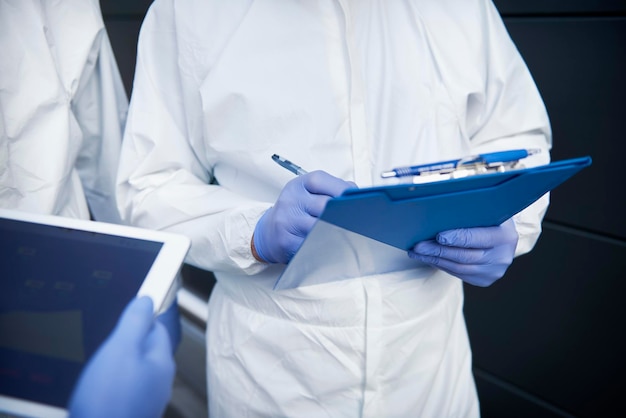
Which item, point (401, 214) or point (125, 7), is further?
point (125, 7)

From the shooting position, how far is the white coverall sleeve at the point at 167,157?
0.85 metres

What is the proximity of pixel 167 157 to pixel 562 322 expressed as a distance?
1.15m

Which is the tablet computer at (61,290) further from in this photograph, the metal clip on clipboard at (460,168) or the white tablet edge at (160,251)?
the metal clip on clipboard at (460,168)

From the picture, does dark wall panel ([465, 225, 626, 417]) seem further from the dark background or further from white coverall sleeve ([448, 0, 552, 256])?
white coverall sleeve ([448, 0, 552, 256])

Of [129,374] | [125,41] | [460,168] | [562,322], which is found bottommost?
[562,322]

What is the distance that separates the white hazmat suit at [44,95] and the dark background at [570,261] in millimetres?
1015

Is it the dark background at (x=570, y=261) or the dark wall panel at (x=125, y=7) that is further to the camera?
the dark wall panel at (x=125, y=7)

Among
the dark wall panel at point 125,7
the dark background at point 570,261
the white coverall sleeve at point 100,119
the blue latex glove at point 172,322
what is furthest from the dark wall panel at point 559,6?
the dark wall panel at point 125,7

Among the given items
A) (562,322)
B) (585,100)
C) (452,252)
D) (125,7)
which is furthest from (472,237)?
(125,7)

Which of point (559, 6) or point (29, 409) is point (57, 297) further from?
point (559, 6)

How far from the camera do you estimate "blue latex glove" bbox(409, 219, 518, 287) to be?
Result: 0.70 meters

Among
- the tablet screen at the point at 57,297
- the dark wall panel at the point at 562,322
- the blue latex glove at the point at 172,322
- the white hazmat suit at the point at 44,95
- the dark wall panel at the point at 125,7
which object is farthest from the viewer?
the dark wall panel at the point at 125,7

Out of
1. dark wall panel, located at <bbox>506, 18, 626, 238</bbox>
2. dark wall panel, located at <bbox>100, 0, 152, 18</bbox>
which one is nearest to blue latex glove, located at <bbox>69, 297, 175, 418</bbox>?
dark wall panel, located at <bbox>506, 18, 626, 238</bbox>

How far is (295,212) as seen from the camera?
0.72 m
